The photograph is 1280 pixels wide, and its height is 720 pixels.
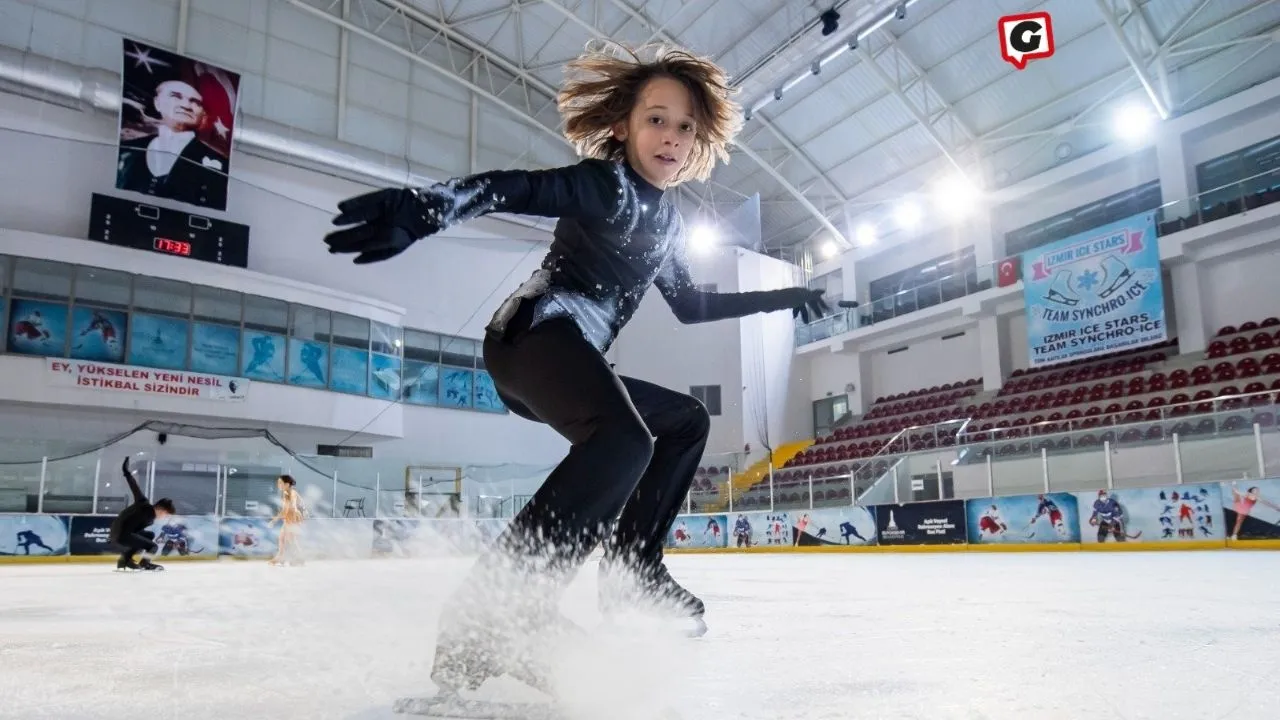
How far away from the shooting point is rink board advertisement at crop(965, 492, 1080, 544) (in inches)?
400

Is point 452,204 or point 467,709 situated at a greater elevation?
point 452,204

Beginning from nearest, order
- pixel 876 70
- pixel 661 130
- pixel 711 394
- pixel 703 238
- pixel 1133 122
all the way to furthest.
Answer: pixel 661 130
pixel 1133 122
pixel 876 70
pixel 703 238
pixel 711 394

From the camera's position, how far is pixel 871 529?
40.9ft

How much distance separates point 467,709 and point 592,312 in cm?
89

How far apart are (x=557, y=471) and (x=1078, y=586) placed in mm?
3209

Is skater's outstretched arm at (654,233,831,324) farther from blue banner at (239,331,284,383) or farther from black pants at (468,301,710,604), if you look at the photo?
blue banner at (239,331,284,383)

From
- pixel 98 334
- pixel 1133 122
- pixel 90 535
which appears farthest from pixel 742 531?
pixel 98 334

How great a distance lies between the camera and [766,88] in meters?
18.5

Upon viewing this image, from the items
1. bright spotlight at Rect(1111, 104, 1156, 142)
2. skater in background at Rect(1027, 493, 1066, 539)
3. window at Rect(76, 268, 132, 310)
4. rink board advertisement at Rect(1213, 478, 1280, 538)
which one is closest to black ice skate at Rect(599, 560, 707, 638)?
rink board advertisement at Rect(1213, 478, 1280, 538)

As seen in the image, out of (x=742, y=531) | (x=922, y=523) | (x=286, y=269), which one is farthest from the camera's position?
(x=286, y=269)

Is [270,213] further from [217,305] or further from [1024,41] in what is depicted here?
[1024,41]

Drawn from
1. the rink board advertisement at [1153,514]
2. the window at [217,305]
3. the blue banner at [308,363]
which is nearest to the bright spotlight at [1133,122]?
the rink board advertisement at [1153,514]

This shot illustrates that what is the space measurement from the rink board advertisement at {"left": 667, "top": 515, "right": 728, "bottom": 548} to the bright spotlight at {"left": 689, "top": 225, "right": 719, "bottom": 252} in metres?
8.92

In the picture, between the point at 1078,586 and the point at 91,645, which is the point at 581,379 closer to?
the point at 91,645
